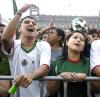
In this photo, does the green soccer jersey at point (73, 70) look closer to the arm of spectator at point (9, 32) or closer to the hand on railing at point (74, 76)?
the hand on railing at point (74, 76)

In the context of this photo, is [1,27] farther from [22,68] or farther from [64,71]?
[64,71]

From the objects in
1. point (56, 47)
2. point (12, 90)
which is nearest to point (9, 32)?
point (12, 90)

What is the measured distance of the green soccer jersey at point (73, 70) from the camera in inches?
171

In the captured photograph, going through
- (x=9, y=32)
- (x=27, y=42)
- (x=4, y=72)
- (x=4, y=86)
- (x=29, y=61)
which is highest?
(x=9, y=32)

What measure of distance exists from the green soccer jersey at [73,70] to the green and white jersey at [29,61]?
0.42 ft

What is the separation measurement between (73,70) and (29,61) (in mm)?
598

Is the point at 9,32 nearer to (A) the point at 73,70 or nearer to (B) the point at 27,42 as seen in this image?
(B) the point at 27,42

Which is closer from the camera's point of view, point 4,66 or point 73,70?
point 73,70

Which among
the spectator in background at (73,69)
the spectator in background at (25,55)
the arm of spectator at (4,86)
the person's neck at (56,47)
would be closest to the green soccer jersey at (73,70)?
the spectator in background at (73,69)

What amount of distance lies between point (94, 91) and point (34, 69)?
83 centimetres

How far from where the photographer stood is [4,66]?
4.66 metres

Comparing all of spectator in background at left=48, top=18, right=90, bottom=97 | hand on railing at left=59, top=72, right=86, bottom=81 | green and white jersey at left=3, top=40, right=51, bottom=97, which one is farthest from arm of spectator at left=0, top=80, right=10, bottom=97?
hand on railing at left=59, top=72, right=86, bottom=81

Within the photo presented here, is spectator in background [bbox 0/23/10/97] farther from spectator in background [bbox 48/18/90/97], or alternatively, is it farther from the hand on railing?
the hand on railing

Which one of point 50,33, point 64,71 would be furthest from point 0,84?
point 50,33
